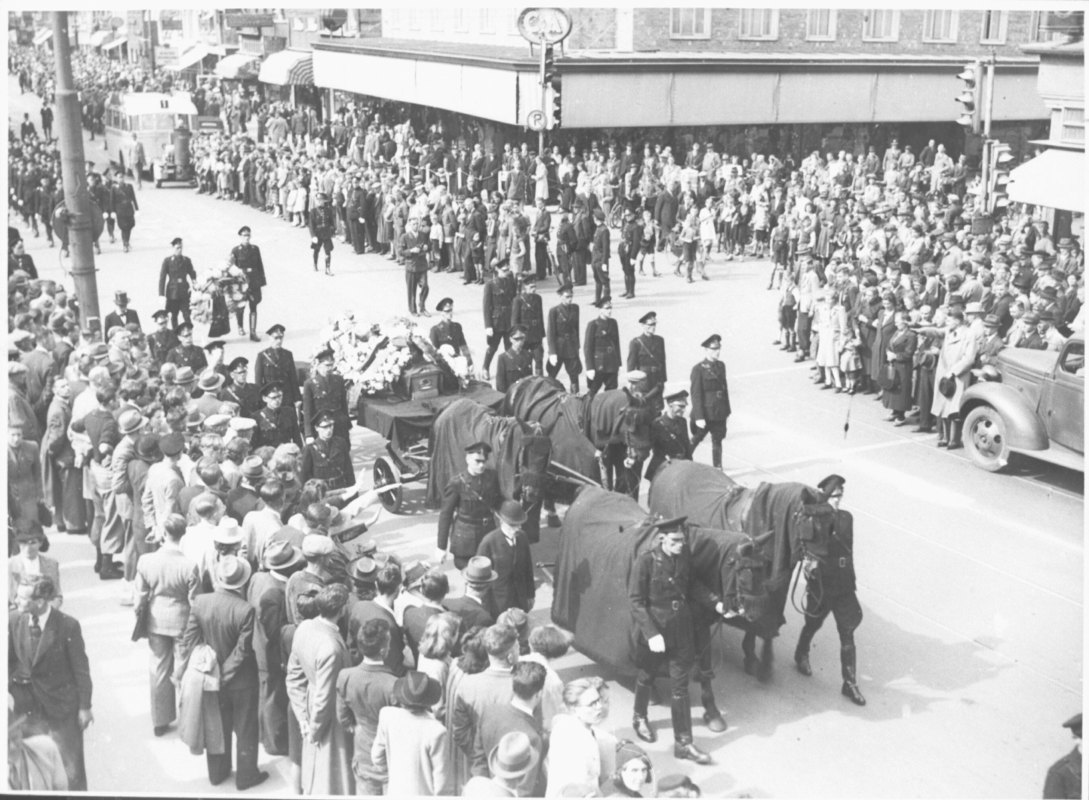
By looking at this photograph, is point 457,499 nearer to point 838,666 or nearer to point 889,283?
point 838,666

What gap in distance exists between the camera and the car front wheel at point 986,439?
13320 millimetres

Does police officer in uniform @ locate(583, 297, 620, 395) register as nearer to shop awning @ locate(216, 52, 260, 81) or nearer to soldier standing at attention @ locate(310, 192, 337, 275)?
soldier standing at attention @ locate(310, 192, 337, 275)

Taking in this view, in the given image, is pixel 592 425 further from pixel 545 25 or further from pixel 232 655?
pixel 545 25

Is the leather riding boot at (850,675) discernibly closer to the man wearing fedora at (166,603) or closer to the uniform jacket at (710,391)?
the man wearing fedora at (166,603)

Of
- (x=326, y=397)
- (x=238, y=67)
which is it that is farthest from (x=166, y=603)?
(x=238, y=67)

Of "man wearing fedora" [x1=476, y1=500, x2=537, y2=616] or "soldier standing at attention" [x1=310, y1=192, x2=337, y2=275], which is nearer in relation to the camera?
"man wearing fedora" [x1=476, y1=500, x2=537, y2=616]

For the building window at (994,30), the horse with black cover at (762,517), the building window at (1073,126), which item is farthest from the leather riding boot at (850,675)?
the building window at (994,30)

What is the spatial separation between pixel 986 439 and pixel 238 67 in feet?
128

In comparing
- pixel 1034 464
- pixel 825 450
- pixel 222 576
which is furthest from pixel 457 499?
pixel 1034 464

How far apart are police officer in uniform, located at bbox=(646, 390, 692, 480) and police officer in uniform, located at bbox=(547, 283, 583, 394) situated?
368 cm

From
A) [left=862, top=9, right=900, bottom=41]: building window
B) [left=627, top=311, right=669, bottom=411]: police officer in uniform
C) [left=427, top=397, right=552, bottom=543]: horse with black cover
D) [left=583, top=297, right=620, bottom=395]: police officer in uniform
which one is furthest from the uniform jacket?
[left=862, top=9, right=900, bottom=41]: building window

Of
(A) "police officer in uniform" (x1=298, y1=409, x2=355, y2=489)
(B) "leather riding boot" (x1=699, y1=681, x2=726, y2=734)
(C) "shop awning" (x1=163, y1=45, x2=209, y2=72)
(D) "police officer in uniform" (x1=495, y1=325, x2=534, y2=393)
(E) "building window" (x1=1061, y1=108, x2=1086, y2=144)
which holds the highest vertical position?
(C) "shop awning" (x1=163, y1=45, x2=209, y2=72)

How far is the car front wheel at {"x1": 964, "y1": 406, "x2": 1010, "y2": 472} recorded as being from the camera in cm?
1332

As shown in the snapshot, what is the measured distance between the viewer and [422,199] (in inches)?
945
